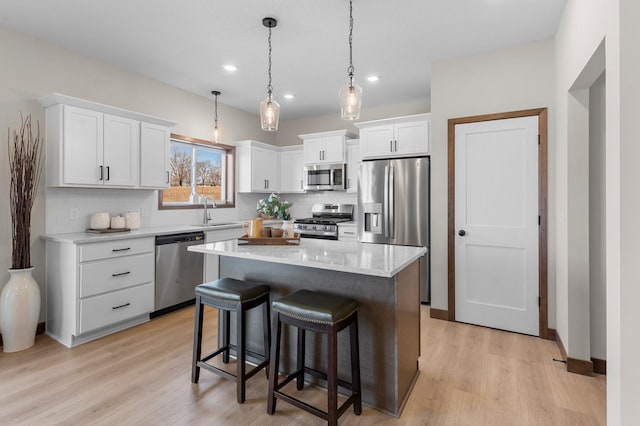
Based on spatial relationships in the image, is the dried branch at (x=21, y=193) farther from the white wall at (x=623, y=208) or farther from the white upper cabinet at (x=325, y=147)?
the white wall at (x=623, y=208)

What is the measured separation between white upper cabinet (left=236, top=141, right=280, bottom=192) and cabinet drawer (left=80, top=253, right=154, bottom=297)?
85.0 inches

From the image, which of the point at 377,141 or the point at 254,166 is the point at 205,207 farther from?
the point at 377,141

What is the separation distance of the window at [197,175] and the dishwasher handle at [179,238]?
0.70 metres

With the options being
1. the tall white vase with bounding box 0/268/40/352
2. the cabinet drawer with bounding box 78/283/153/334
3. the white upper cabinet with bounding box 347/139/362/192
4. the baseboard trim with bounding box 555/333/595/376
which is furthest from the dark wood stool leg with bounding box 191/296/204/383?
the white upper cabinet with bounding box 347/139/362/192

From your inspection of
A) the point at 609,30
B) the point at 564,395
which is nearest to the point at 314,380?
the point at 564,395

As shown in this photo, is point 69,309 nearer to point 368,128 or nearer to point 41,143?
point 41,143

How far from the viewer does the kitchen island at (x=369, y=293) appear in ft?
6.49

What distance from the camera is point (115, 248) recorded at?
→ 3.18 metres

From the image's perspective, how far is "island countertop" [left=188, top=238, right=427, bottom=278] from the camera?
180 cm

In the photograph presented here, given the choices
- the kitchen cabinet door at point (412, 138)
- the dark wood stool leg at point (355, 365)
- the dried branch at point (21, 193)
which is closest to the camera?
the dark wood stool leg at point (355, 365)

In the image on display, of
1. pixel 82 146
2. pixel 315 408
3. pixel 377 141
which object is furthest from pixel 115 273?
pixel 377 141

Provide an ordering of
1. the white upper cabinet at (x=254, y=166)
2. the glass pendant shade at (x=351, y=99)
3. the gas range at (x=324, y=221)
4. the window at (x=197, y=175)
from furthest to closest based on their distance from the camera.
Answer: the white upper cabinet at (x=254, y=166) < the gas range at (x=324, y=221) < the window at (x=197, y=175) < the glass pendant shade at (x=351, y=99)

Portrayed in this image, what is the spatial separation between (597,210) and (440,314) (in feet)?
5.75

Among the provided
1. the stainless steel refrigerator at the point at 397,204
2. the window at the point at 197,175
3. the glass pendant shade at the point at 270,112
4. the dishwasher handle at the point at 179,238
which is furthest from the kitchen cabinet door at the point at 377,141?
the dishwasher handle at the point at 179,238
